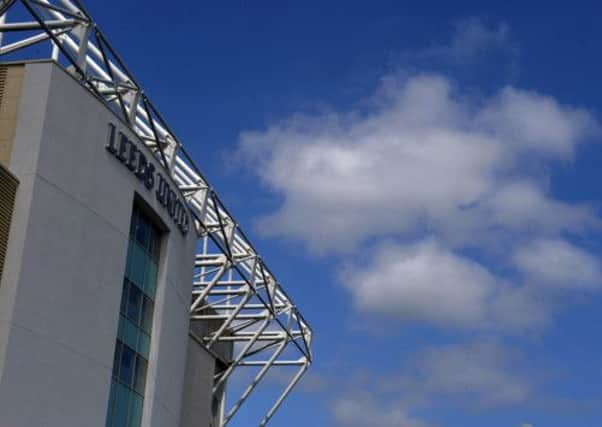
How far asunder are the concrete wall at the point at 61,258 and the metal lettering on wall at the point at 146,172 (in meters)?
0.33

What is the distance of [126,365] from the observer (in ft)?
125

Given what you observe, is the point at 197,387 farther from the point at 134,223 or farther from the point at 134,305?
the point at 134,223

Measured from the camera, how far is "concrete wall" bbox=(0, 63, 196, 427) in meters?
30.7

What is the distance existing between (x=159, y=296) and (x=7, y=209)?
10979 millimetres

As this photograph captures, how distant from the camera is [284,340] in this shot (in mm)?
60406

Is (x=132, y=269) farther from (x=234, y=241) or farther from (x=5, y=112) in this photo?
(x=234, y=241)

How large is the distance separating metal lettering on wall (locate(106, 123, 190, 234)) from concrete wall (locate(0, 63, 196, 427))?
1.08 ft

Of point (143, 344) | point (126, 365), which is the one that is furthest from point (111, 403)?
point (143, 344)

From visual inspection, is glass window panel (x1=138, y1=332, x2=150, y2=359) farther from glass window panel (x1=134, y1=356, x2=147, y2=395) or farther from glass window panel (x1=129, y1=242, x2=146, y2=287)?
glass window panel (x1=129, y1=242, x2=146, y2=287)

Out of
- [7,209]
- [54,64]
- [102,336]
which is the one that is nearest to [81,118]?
[54,64]

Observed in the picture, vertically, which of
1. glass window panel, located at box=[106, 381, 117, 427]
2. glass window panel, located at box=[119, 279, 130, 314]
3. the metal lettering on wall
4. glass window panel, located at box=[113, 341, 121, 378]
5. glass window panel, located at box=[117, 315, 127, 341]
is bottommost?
glass window panel, located at box=[106, 381, 117, 427]

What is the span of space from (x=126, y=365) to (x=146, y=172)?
23.9 ft

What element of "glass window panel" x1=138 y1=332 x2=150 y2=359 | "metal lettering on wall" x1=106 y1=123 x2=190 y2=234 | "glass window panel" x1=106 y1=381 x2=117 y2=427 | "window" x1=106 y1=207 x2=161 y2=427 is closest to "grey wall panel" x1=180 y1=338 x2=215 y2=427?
"metal lettering on wall" x1=106 y1=123 x2=190 y2=234

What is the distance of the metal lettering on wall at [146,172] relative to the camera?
36688mm
